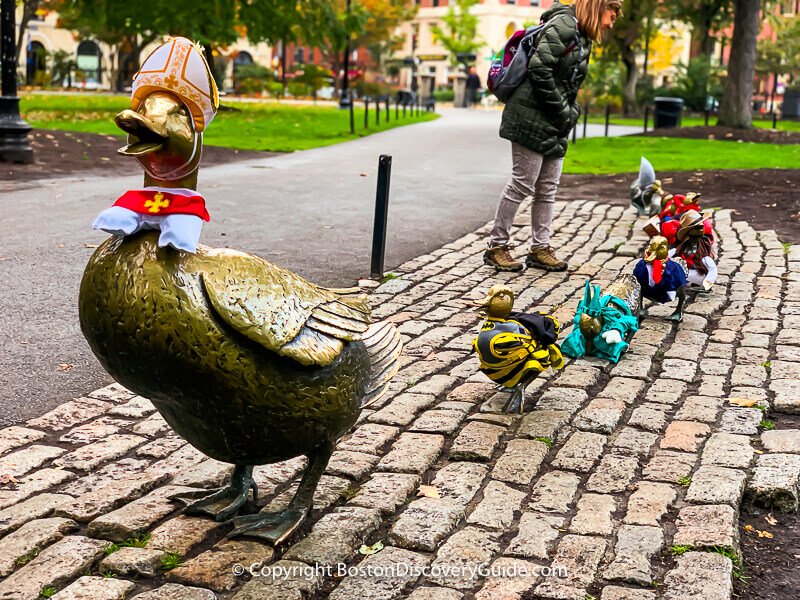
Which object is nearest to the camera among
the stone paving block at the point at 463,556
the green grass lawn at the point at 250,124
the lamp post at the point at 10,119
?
the stone paving block at the point at 463,556

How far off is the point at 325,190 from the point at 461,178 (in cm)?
310

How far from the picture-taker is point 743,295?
8117 mm

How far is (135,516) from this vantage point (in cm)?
386

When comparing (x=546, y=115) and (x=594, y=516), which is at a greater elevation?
(x=546, y=115)

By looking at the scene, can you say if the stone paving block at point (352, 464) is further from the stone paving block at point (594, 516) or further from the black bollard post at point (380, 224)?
the black bollard post at point (380, 224)

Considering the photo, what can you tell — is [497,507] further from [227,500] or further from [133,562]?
[133,562]

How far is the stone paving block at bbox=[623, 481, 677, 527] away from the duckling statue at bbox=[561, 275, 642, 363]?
1.75 meters

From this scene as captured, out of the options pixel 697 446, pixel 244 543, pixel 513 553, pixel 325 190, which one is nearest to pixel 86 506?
pixel 244 543

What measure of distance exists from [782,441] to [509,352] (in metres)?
1.45

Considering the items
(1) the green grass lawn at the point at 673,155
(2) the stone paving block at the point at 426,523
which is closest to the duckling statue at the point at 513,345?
(2) the stone paving block at the point at 426,523

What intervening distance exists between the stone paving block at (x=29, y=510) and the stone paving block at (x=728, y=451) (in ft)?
9.62

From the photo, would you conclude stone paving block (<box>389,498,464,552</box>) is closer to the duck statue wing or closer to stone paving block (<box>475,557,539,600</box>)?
stone paving block (<box>475,557,539,600</box>)

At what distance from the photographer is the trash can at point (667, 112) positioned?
29.0 metres

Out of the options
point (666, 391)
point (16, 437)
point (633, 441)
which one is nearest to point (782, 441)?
point (633, 441)
